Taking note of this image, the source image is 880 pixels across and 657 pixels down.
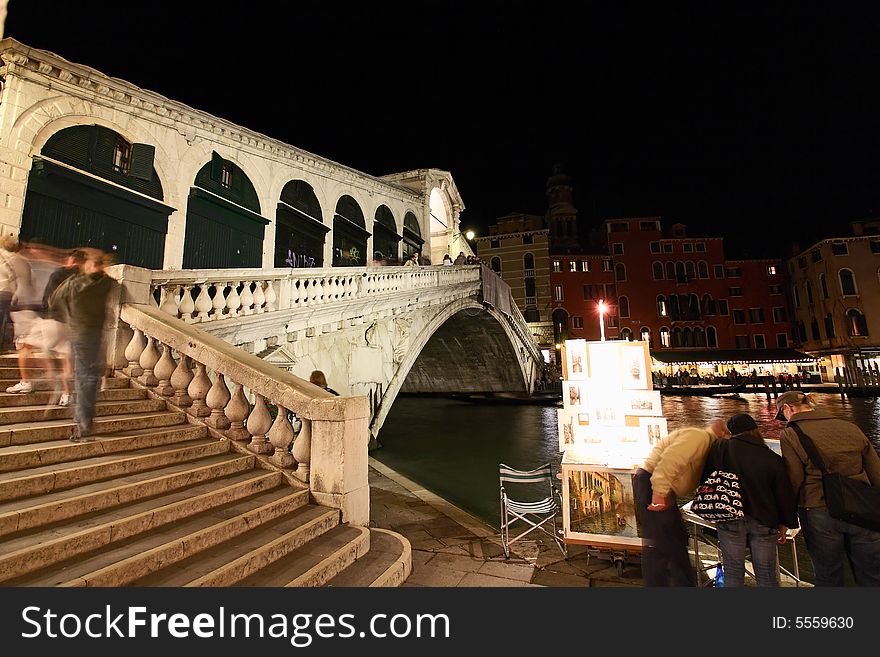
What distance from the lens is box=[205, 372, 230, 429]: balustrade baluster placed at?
159 inches

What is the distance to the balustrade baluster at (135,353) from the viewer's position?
460 centimetres

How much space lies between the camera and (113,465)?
3.03 metres

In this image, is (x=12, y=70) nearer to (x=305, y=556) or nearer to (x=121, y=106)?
(x=121, y=106)

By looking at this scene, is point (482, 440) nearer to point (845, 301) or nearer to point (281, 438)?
point (281, 438)

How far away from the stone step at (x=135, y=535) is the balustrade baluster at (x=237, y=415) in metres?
0.63

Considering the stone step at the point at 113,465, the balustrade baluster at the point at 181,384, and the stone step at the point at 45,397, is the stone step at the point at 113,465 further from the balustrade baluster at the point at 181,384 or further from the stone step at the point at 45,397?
the stone step at the point at 45,397

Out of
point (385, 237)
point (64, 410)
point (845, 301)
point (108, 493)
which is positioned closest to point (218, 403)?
point (64, 410)

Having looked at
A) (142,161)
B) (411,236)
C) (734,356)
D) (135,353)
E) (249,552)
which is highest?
(411,236)

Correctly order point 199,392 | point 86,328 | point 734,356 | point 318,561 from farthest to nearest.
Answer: point 734,356, point 199,392, point 86,328, point 318,561

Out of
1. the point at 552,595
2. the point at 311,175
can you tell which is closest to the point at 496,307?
the point at 311,175

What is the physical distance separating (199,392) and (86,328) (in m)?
1.08

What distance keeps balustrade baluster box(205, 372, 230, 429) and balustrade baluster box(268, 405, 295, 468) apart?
0.63m

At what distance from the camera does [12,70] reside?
23.4 feet

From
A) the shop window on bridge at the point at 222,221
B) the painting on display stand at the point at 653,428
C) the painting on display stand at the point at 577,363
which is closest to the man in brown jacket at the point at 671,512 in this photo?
the painting on display stand at the point at 653,428
